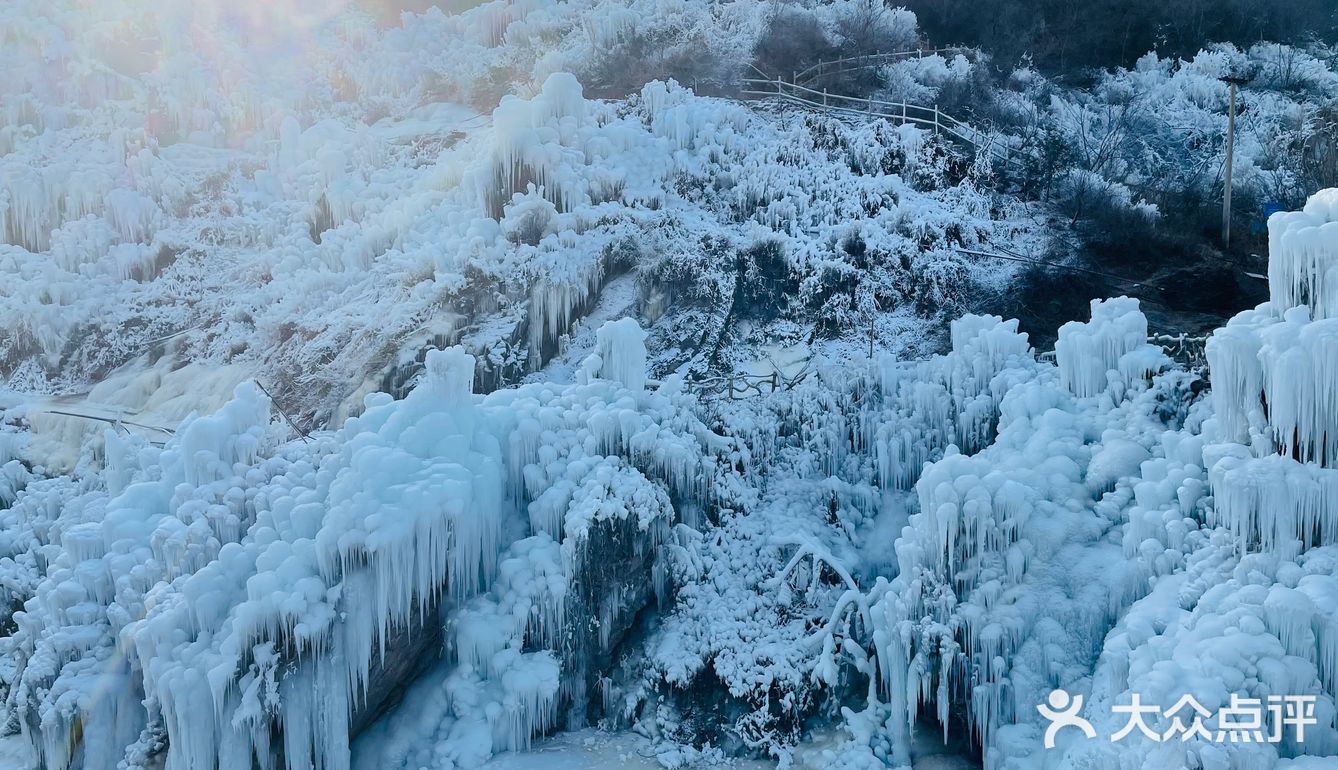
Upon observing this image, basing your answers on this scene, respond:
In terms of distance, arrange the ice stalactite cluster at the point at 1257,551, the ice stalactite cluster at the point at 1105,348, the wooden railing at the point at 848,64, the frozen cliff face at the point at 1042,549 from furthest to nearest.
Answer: the wooden railing at the point at 848,64, the ice stalactite cluster at the point at 1105,348, the frozen cliff face at the point at 1042,549, the ice stalactite cluster at the point at 1257,551

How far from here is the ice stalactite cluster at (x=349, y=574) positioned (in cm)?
1236

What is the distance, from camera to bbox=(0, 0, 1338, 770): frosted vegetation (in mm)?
12000

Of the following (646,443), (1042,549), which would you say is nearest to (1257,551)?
(1042,549)

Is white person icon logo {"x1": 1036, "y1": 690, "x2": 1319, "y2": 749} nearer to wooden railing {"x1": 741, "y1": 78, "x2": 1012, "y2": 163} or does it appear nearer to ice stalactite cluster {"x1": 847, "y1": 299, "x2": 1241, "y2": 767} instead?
ice stalactite cluster {"x1": 847, "y1": 299, "x2": 1241, "y2": 767}

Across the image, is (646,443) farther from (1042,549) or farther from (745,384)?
(1042,549)

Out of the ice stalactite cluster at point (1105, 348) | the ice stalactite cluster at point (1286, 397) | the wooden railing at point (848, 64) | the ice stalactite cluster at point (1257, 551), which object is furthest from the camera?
the wooden railing at point (848, 64)

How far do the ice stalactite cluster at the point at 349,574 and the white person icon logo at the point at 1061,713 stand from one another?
5014mm

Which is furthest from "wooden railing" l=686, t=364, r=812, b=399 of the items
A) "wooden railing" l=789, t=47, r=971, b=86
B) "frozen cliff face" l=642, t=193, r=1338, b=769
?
"wooden railing" l=789, t=47, r=971, b=86

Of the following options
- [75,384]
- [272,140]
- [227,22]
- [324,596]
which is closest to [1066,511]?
[324,596]

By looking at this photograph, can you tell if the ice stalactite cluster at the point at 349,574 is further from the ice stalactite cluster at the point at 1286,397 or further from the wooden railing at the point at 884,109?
the wooden railing at the point at 884,109

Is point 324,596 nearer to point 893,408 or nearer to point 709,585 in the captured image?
point 709,585

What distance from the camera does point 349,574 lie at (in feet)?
41.9

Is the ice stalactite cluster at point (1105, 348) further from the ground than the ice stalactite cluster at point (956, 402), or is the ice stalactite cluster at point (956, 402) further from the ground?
the ice stalactite cluster at point (1105, 348)

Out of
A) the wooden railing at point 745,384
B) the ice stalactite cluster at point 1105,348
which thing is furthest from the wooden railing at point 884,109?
the ice stalactite cluster at point 1105,348
